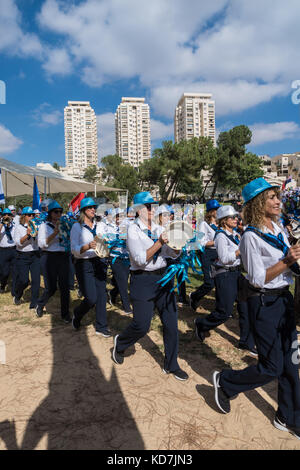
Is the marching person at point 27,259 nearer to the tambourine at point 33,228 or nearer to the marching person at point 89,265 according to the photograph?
the tambourine at point 33,228

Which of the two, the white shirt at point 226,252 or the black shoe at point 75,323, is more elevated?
the white shirt at point 226,252

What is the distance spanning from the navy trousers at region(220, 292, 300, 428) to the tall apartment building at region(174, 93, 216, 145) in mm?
148730

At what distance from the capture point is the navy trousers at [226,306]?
13.5 ft

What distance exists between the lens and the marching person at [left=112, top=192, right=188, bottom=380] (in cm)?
339

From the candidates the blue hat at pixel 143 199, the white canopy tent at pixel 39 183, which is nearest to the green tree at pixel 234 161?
the white canopy tent at pixel 39 183

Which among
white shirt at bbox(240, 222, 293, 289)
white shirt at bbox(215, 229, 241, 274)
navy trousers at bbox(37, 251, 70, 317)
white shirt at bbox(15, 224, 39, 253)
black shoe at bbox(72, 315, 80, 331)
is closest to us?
white shirt at bbox(240, 222, 293, 289)

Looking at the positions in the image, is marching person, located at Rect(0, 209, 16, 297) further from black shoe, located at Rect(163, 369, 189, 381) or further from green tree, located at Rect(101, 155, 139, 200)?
green tree, located at Rect(101, 155, 139, 200)

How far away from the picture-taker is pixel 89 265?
15.3 ft

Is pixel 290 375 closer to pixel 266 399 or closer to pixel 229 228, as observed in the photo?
pixel 266 399

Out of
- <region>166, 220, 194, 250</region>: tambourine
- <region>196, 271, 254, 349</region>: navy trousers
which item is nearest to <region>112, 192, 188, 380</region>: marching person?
<region>166, 220, 194, 250</region>: tambourine

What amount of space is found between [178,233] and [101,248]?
163 cm

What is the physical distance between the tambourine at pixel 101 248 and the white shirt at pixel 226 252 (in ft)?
5.47
